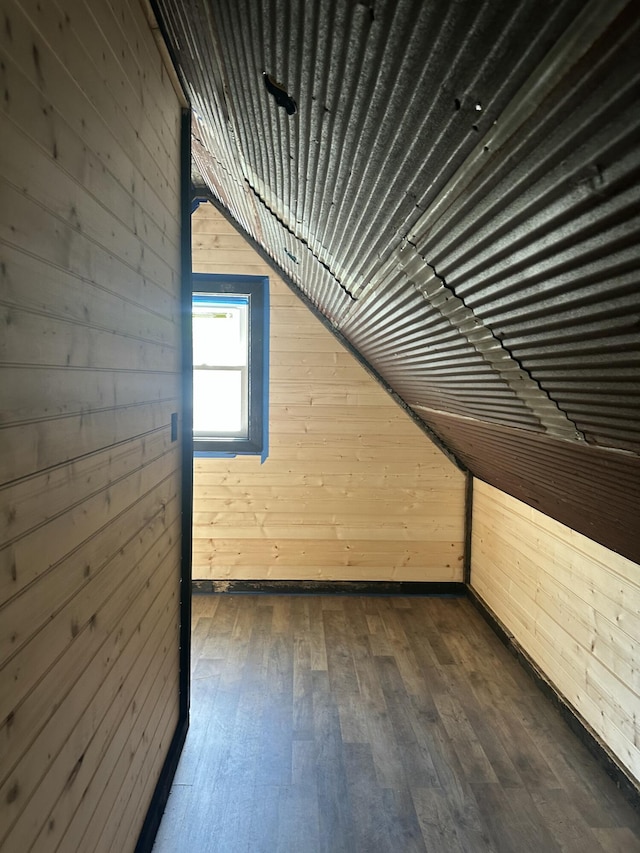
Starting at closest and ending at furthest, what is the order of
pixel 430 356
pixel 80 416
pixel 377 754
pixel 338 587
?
pixel 80 416
pixel 430 356
pixel 377 754
pixel 338 587

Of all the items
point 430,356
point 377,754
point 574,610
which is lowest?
point 377,754

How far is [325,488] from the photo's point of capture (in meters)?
3.45

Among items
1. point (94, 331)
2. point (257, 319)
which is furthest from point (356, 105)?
point (257, 319)

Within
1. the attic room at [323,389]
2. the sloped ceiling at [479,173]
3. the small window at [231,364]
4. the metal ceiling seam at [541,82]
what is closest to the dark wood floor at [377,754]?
the attic room at [323,389]

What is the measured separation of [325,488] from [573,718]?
1797 mm

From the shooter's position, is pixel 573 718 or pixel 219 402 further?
pixel 219 402

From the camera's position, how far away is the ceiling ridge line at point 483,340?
1.23 m

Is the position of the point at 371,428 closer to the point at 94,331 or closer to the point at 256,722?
the point at 256,722

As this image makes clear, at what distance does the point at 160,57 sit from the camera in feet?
4.96

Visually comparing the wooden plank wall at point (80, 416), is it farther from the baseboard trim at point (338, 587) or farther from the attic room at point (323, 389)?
the baseboard trim at point (338, 587)

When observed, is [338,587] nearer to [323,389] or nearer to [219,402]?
[323,389]

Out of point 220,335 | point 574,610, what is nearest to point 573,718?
point 574,610

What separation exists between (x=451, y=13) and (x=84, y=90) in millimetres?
705

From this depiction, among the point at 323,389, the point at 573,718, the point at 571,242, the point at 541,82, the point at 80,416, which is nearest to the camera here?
the point at 541,82
